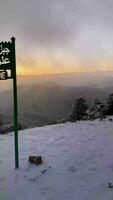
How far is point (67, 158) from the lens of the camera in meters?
15.1

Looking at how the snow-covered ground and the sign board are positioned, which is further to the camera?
the sign board

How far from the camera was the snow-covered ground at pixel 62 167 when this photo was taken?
12609 mm

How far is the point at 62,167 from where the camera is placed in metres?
14.4

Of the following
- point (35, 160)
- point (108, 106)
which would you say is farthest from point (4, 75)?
point (108, 106)

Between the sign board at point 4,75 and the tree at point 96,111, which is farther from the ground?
the sign board at point 4,75

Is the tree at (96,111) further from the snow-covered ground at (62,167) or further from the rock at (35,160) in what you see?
the rock at (35,160)

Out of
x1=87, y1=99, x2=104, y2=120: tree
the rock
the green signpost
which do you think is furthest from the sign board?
x1=87, y1=99, x2=104, y2=120: tree

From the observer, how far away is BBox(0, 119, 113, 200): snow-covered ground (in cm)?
1261

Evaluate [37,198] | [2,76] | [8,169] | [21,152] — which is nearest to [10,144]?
[21,152]

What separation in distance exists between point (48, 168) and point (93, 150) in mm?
2268

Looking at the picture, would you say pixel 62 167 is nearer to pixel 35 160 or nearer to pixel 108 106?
pixel 35 160

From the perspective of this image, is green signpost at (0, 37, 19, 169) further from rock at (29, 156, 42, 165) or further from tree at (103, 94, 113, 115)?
tree at (103, 94, 113, 115)

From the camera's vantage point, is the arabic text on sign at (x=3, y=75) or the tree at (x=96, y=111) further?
the tree at (x=96, y=111)

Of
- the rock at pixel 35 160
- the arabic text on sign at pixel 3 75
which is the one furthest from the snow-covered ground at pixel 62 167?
the arabic text on sign at pixel 3 75
